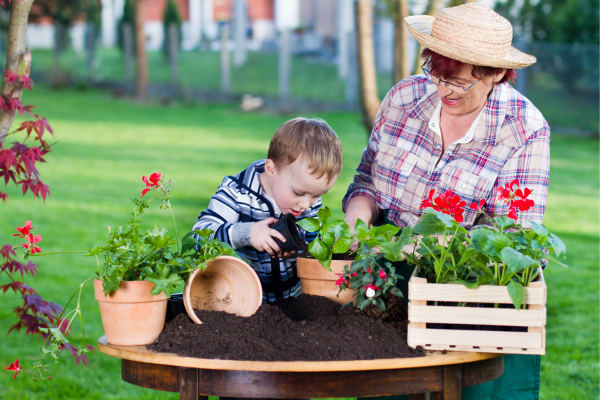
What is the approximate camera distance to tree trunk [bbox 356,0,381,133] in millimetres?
4836

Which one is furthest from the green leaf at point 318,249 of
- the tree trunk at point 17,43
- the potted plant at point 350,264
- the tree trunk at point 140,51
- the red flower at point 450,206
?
the tree trunk at point 140,51

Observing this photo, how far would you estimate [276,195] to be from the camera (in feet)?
7.33

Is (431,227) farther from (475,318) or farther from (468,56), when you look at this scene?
(468,56)

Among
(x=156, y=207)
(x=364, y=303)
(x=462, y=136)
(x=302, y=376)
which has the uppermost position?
(x=462, y=136)

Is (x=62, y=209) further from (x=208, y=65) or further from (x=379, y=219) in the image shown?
(x=208, y=65)

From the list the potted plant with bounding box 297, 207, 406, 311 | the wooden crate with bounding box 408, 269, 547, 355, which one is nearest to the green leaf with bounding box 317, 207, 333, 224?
the potted plant with bounding box 297, 207, 406, 311

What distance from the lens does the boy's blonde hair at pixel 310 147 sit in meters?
2.12

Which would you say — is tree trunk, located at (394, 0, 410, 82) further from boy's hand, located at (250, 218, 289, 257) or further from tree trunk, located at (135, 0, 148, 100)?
tree trunk, located at (135, 0, 148, 100)

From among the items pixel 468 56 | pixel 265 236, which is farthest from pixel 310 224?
pixel 468 56

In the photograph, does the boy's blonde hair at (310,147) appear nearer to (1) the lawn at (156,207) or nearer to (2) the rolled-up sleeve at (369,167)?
(2) the rolled-up sleeve at (369,167)

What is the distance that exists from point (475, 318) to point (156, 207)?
622 cm

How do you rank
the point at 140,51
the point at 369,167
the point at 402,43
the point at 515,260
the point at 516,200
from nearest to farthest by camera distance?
the point at 515,260, the point at 516,200, the point at 369,167, the point at 402,43, the point at 140,51

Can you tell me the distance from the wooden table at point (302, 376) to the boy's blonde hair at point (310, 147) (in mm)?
765

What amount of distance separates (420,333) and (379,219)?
3.38ft
